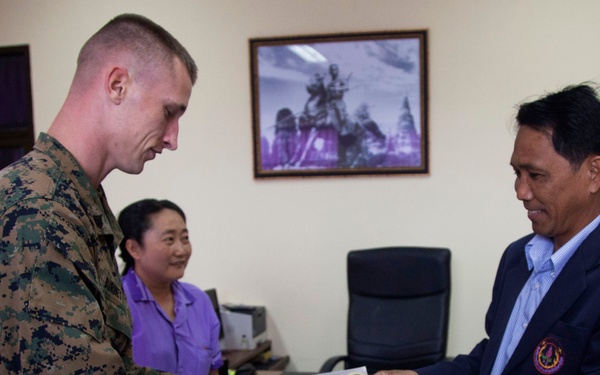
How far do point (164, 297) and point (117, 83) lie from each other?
1.48 m

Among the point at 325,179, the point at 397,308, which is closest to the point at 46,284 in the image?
the point at 397,308

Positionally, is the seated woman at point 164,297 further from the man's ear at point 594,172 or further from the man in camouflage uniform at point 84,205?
the man's ear at point 594,172

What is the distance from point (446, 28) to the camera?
346cm

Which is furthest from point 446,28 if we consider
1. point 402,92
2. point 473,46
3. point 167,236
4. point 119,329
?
point 119,329

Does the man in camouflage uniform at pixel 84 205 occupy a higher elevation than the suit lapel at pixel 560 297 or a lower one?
higher

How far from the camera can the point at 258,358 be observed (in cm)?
358

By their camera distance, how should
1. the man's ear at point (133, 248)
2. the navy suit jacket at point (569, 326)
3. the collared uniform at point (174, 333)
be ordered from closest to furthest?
the navy suit jacket at point (569, 326) < the collared uniform at point (174, 333) < the man's ear at point (133, 248)

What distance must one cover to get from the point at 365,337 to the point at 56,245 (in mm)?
2516

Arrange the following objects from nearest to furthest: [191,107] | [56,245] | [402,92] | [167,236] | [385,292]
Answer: [56,245]
[167,236]
[385,292]
[402,92]
[191,107]

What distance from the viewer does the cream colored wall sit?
342 centimetres

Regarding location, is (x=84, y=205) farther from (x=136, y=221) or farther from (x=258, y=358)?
(x=258, y=358)

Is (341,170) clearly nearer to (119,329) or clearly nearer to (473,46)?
(473,46)

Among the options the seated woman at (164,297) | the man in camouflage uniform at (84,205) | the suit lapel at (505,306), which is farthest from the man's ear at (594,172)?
the seated woman at (164,297)

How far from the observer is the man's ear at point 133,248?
8.14ft
